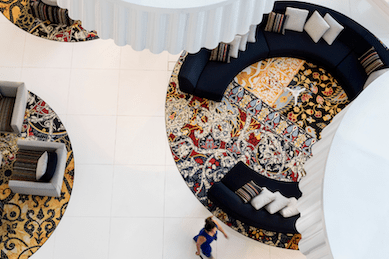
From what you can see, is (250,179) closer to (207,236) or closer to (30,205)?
(207,236)

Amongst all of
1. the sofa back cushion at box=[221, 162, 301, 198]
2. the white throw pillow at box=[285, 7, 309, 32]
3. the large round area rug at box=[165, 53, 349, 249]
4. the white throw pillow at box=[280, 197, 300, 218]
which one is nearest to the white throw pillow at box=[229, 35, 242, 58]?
the large round area rug at box=[165, 53, 349, 249]

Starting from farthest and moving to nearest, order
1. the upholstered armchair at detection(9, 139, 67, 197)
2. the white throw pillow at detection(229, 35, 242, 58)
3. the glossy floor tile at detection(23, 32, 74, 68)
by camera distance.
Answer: the glossy floor tile at detection(23, 32, 74, 68) < the white throw pillow at detection(229, 35, 242, 58) < the upholstered armchair at detection(9, 139, 67, 197)

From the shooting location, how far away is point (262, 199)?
6.24 meters

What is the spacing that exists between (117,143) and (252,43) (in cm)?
340

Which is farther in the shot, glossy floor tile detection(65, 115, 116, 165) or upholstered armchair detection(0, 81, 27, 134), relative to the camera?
glossy floor tile detection(65, 115, 116, 165)

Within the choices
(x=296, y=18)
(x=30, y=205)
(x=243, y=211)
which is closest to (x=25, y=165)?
(x=30, y=205)

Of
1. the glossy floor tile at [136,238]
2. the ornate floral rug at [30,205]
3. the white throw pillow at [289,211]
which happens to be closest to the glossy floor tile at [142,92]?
the ornate floral rug at [30,205]

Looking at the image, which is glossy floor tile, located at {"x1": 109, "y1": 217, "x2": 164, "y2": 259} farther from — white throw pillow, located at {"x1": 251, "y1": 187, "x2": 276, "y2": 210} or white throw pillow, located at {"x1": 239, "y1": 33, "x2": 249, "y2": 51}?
white throw pillow, located at {"x1": 239, "y1": 33, "x2": 249, "y2": 51}

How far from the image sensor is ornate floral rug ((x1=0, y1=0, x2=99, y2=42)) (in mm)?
7633

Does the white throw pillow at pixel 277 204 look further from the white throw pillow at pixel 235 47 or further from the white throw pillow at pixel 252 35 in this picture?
the white throw pillow at pixel 252 35

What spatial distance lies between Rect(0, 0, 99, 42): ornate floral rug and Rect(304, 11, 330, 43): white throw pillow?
14.5ft

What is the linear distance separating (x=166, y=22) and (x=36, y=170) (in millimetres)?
6081

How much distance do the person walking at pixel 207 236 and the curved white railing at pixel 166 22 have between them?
5389mm

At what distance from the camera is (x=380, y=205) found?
1.05 m
